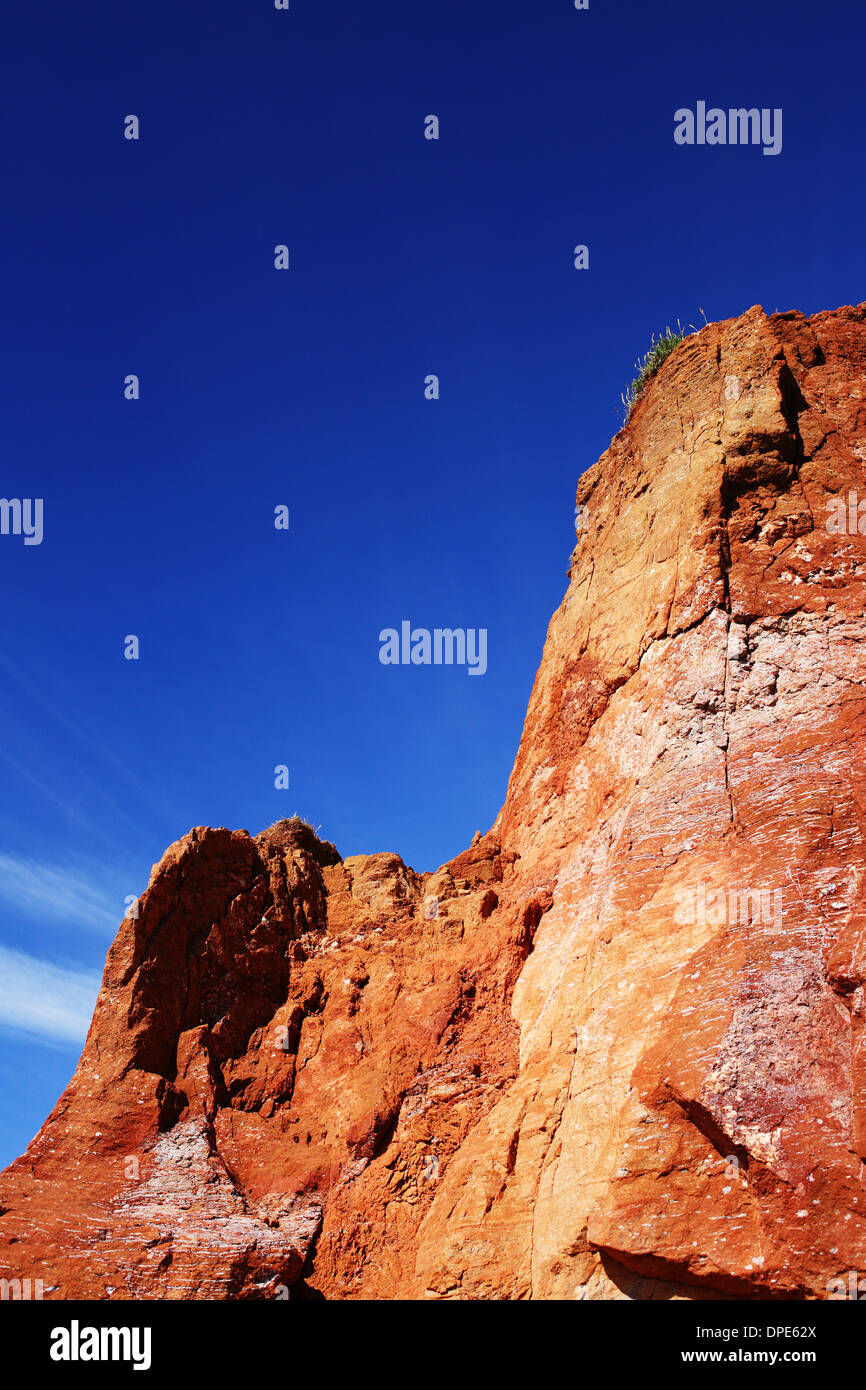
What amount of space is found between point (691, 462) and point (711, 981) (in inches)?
409

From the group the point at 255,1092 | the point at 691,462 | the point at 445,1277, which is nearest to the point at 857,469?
the point at 691,462

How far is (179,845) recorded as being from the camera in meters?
21.0

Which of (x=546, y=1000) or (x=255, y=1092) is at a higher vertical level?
(x=546, y=1000)

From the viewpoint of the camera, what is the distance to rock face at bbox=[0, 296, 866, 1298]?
37.4 ft

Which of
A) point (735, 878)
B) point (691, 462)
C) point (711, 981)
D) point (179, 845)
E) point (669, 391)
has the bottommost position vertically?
→ point (711, 981)

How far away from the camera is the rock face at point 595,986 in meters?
11.4

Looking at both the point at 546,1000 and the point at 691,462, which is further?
the point at 691,462

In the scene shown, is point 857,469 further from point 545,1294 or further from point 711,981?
point 545,1294

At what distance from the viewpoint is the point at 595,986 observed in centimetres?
1423
